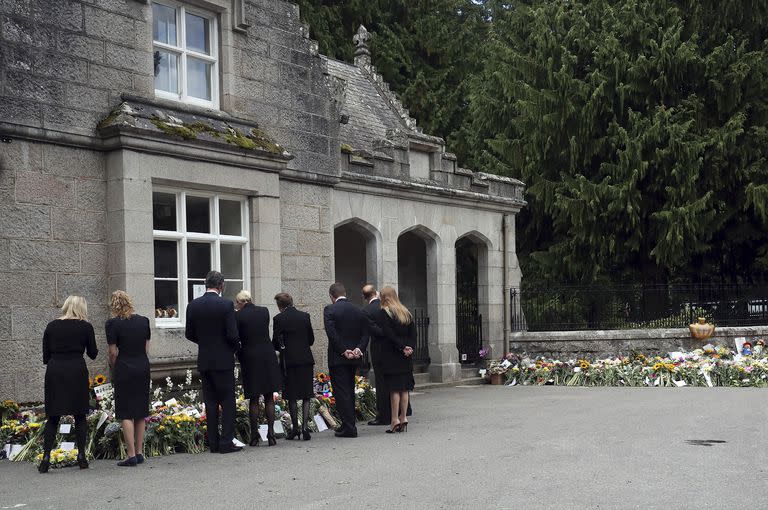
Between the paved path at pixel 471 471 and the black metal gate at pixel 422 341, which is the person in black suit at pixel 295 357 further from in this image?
the black metal gate at pixel 422 341

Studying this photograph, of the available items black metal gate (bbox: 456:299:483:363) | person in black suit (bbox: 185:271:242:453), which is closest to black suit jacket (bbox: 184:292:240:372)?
person in black suit (bbox: 185:271:242:453)

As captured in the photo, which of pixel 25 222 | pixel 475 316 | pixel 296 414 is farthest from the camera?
pixel 475 316

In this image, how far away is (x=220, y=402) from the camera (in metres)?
10.3

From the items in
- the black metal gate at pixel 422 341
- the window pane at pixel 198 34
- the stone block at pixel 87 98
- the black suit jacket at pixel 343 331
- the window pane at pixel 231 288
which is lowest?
the black metal gate at pixel 422 341

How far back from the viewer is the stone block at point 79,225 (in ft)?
37.0

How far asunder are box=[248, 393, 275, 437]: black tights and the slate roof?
7852 millimetres

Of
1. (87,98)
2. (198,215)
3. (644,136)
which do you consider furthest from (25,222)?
(644,136)

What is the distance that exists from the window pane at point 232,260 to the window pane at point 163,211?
1.01 m

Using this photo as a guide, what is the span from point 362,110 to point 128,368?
38.4 ft

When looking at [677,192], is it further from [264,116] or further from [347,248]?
[264,116]

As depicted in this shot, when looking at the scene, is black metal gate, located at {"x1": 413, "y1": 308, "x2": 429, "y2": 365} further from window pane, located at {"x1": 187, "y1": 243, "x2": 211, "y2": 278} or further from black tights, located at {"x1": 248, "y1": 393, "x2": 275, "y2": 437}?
black tights, located at {"x1": 248, "y1": 393, "x2": 275, "y2": 437}

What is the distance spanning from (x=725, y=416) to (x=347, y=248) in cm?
904

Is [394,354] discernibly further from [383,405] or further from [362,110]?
[362,110]

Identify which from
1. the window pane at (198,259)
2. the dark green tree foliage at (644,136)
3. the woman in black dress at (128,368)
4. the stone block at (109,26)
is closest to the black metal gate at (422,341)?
the dark green tree foliage at (644,136)
